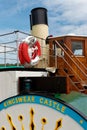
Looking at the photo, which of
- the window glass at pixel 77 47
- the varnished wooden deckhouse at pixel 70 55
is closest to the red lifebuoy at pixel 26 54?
the varnished wooden deckhouse at pixel 70 55

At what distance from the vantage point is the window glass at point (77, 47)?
28.8 feet

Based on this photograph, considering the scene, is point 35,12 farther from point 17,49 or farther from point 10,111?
point 10,111

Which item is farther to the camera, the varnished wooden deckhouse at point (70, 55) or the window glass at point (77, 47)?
the window glass at point (77, 47)

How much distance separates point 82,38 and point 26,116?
14.2ft

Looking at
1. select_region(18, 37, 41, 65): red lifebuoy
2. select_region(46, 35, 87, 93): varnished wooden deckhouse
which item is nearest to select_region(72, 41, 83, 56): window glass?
select_region(46, 35, 87, 93): varnished wooden deckhouse

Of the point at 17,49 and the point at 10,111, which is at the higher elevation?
the point at 17,49

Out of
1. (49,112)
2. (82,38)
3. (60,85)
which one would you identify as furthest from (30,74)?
(82,38)

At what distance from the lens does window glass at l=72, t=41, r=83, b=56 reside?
8789 mm

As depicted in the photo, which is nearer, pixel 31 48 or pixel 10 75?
pixel 10 75

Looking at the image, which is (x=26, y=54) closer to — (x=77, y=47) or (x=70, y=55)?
(x=70, y=55)

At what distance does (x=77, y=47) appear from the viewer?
884cm

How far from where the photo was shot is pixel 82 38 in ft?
29.1

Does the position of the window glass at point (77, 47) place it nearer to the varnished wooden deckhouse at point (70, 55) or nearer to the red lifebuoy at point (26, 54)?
the varnished wooden deckhouse at point (70, 55)

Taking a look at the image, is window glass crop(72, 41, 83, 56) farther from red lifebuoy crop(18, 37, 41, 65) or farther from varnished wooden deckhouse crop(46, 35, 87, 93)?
red lifebuoy crop(18, 37, 41, 65)
